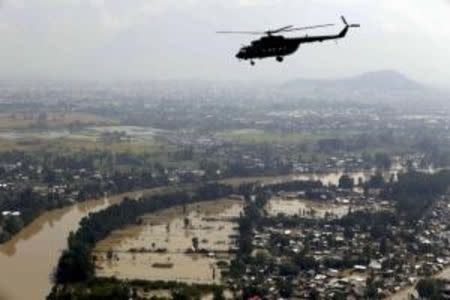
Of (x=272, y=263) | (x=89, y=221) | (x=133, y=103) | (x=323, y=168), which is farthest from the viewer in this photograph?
(x=133, y=103)

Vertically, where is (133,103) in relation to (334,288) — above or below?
above

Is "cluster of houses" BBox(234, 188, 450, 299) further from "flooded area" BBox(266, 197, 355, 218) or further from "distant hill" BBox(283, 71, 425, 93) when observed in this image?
"distant hill" BBox(283, 71, 425, 93)

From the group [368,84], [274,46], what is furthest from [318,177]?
[368,84]

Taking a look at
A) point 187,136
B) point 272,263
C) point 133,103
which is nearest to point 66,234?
point 272,263

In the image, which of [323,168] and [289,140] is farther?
[289,140]

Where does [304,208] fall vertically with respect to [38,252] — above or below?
above

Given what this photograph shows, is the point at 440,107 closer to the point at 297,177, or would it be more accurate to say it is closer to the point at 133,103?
the point at 133,103

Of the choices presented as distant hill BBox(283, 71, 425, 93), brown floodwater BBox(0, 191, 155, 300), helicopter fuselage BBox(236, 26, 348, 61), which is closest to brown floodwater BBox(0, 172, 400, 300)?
brown floodwater BBox(0, 191, 155, 300)

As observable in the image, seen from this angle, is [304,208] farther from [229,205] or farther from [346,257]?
[346,257]
